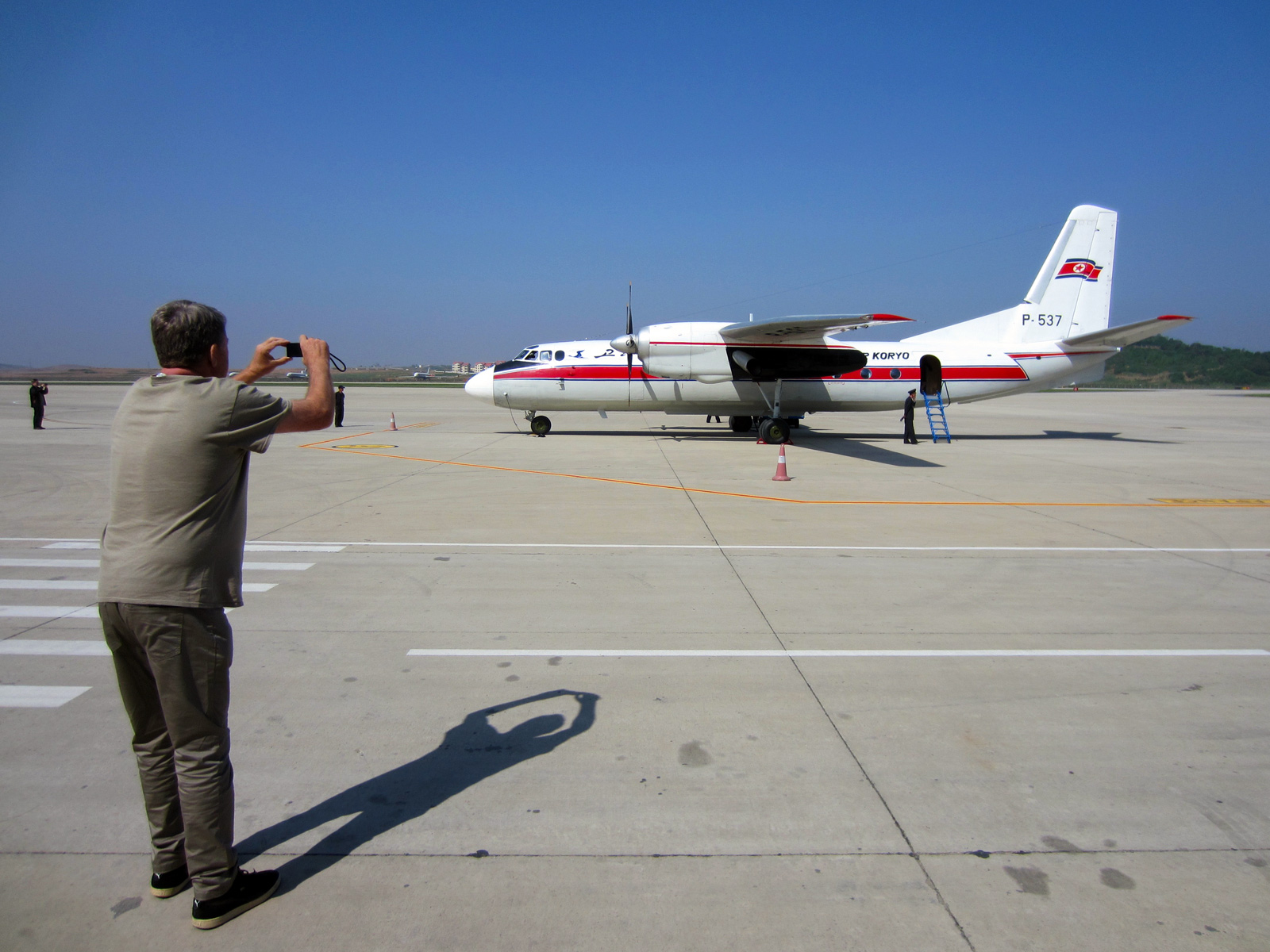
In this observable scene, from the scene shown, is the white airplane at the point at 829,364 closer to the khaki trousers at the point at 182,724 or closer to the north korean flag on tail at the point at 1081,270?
the north korean flag on tail at the point at 1081,270

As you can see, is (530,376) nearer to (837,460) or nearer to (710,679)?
(837,460)

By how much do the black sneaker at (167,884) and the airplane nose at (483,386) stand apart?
2088 cm

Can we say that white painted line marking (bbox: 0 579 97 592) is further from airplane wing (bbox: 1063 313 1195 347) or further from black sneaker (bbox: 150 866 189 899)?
airplane wing (bbox: 1063 313 1195 347)

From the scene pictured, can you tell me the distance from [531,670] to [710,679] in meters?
1.28

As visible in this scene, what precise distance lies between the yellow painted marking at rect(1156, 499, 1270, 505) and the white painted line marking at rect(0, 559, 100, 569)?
15766mm

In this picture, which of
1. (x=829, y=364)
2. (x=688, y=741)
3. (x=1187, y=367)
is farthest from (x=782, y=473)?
(x=1187, y=367)

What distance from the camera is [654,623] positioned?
6.23 metres

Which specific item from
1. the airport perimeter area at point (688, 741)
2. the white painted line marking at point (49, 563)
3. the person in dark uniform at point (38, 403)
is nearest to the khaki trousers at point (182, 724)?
the airport perimeter area at point (688, 741)

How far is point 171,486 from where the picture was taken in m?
2.75

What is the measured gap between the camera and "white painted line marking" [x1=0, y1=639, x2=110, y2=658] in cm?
543

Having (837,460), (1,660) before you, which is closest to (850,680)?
(1,660)

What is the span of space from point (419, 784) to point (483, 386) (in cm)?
2047

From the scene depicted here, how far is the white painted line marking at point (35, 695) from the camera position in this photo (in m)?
4.61

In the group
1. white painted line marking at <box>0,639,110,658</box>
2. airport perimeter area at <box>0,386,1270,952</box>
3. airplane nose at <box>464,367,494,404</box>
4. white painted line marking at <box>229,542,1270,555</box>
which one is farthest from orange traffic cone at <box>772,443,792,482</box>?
airplane nose at <box>464,367,494,404</box>
